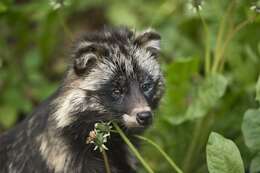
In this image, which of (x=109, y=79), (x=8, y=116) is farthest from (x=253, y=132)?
(x=8, y=116)

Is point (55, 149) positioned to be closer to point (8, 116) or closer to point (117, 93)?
point (117, 93)

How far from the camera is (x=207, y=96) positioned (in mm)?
6664

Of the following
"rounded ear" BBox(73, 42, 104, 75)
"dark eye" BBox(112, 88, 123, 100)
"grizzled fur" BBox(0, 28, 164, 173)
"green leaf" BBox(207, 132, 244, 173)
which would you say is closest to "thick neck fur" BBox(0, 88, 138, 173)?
"grizzled fur" BBox(0, 28, 164, 173)

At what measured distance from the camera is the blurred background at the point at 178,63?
686 cm

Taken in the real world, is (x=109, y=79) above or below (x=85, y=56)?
below

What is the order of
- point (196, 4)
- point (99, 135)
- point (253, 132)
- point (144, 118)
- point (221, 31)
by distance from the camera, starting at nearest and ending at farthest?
point (99, 135)
point (144, 118)
point (253, 132)
point (196, 4)
point (221, 31)

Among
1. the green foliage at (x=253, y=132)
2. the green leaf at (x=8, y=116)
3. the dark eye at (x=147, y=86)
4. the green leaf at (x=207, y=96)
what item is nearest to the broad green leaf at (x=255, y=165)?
the green foliage at (x=253, y=132)

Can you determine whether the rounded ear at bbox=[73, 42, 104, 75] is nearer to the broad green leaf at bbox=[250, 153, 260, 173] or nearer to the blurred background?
the blurred background

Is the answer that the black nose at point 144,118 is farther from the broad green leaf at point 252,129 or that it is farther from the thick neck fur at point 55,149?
the broad green leaf at point 252,129

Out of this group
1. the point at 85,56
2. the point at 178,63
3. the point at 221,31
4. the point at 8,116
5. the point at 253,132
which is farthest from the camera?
the point at 8,116

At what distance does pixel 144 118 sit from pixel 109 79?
1.55ft

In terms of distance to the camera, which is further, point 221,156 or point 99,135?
point 221,156

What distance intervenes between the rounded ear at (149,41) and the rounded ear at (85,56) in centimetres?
38

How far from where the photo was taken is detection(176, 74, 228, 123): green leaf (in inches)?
260
